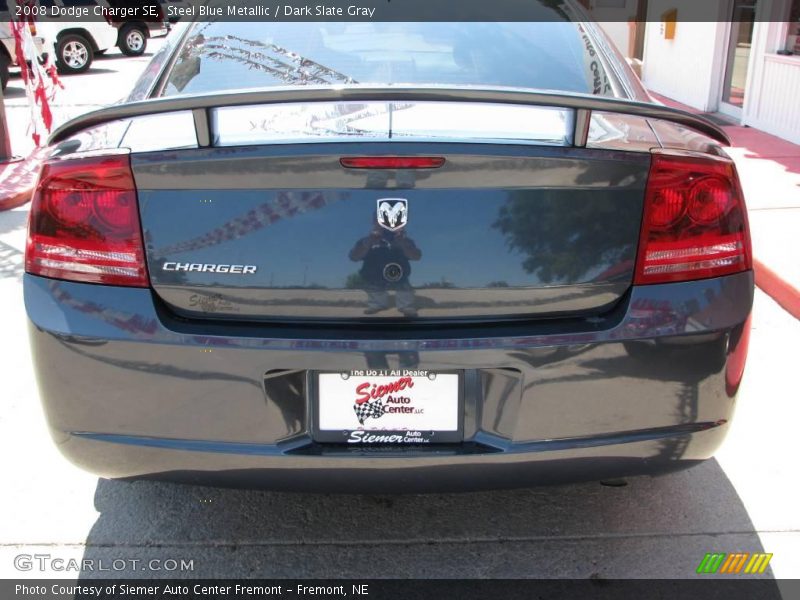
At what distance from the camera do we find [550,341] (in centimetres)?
200

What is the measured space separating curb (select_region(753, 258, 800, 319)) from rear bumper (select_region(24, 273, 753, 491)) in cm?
259

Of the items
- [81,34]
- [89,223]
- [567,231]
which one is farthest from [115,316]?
[81,34]

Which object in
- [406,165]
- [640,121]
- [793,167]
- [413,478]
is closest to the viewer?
[406,165]

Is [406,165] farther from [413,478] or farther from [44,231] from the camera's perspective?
[44,231]

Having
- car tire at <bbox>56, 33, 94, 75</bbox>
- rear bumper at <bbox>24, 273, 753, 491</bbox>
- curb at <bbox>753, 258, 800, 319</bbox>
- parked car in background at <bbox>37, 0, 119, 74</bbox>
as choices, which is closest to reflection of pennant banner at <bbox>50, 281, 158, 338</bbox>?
rear bumper at <bbox>24, 273, 753, 491</bbox>

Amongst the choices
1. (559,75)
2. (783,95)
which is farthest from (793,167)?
(559,75)

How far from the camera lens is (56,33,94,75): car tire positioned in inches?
674

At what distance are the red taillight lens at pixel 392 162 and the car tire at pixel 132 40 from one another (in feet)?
67.5

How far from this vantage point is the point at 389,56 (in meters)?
2.91

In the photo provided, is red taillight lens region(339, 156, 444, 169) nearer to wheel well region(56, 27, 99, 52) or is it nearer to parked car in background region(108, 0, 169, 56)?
wheel well region(56, 27, 99, 52)

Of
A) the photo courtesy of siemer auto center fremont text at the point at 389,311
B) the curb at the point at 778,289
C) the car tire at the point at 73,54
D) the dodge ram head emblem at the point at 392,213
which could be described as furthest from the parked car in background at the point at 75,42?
the dodge ram head emblem at the point at 392,213

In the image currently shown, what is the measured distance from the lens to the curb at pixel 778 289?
4.43 metres

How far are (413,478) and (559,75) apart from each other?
5.07 feet

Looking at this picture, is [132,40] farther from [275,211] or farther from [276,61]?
[275,211]
